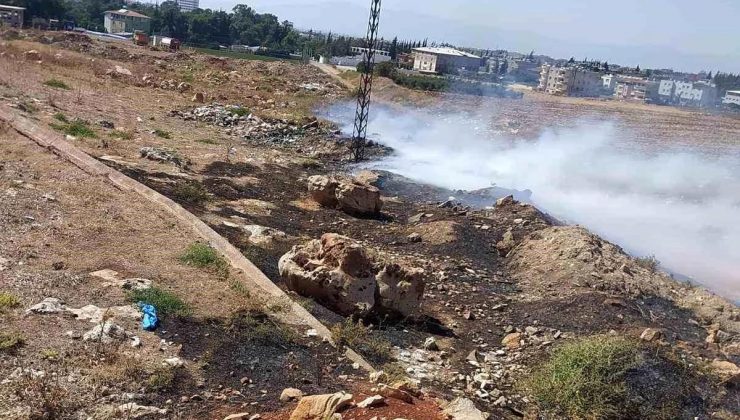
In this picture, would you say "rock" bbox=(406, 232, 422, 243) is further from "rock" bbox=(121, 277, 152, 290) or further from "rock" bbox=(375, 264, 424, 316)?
"rock" bbox=(121, 277, 152, 290)

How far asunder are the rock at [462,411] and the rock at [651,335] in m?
4.32

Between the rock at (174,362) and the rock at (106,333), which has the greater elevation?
the rock at (106,333)

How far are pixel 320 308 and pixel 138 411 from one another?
365 centimetres

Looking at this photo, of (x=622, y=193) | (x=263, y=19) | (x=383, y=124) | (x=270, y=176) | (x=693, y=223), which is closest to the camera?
(x=270, y=176)

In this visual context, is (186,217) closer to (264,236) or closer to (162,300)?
(264,236)

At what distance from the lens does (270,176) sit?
18812mm

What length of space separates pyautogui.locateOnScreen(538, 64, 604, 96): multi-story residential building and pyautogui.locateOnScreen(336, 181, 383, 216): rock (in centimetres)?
5360

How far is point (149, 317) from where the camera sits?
765 cm

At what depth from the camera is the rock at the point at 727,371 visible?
8.55m

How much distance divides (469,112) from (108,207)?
29544 mm

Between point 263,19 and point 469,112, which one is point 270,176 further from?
point 263,19

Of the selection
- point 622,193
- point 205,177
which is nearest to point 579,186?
point 622,193

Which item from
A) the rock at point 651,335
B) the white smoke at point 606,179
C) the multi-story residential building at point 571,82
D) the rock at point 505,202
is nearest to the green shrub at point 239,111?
the white smoke at point 606,179

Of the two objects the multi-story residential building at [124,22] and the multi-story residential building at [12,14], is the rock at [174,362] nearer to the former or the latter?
the multi-story residential building at [12,14]
